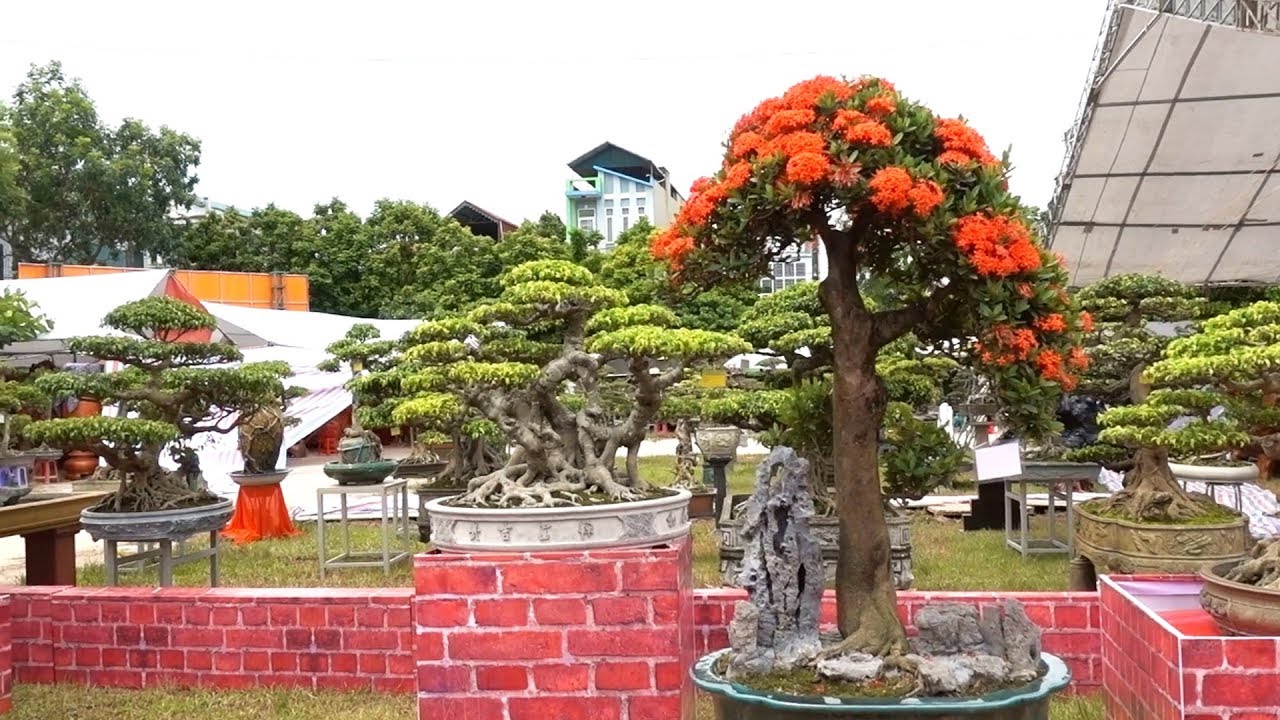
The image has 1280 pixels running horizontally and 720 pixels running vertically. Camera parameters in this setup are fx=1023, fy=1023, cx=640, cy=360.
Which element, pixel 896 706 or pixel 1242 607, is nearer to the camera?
pixel 896 706

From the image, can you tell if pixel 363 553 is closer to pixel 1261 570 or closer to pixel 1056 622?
pixel 1056 622

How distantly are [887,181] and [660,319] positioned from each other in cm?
154

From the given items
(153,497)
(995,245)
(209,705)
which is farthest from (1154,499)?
(153,497)

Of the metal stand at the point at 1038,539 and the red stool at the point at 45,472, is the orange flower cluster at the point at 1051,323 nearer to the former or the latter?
the metal stand at the point at 1038,539

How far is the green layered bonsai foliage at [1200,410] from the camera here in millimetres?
2881

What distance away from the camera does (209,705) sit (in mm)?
3062

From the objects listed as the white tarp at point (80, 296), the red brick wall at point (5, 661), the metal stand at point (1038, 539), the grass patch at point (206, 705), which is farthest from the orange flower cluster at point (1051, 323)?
the white tarp at point (80, 296)

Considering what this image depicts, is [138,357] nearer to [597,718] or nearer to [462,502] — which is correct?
[462,502]

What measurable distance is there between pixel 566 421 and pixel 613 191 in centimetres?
2281

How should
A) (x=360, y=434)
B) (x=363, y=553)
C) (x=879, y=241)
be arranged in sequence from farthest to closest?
(x=360, y=434) < (x=363, y=553) < (x=879, y=241)

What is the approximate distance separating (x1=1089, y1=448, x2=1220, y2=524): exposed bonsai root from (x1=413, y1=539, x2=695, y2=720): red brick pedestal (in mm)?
2848

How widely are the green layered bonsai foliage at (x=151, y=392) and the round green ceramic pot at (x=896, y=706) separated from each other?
345 centimetres

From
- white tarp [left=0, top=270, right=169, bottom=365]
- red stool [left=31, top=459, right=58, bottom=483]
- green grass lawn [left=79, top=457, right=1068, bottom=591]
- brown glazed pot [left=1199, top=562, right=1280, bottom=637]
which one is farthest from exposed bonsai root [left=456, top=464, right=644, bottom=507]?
red stool [left=31, top=459, right=58, bottom=483]

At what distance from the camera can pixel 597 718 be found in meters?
2.29
